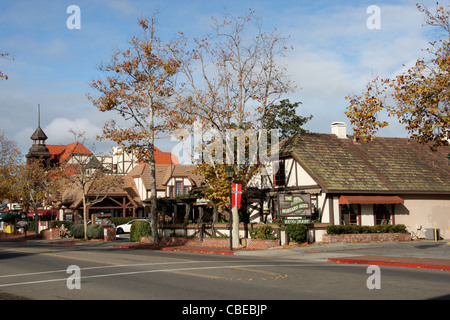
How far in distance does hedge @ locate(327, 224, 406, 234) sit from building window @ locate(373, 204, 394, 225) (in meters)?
1.21

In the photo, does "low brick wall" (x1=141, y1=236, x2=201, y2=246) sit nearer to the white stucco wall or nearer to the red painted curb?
the white stucco wall

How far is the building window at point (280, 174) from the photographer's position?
34000 mm

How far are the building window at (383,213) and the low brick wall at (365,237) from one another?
155cm

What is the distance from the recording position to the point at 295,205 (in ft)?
95.5

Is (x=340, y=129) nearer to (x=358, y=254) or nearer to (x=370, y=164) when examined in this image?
(x=370, y=164)

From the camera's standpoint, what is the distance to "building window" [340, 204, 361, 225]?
31406 mm

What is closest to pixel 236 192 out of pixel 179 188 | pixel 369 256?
pixel 369 256

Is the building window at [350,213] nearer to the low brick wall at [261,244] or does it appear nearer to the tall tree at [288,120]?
the low brick wall at [261,244]

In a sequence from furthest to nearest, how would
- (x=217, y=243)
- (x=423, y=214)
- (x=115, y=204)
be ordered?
(x=115, y=204) → (x=423, y=214) → (x=217, y=243)

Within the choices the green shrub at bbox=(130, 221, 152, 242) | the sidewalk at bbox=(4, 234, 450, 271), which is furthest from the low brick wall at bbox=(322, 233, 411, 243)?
the green shrub at bbox=(130, 221, 152, 242)

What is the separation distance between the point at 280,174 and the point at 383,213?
7160mm

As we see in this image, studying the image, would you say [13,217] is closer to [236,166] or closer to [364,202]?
[236,166]

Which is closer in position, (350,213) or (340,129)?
(350,213)

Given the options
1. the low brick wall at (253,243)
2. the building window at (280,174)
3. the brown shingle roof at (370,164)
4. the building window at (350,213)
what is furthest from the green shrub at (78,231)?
the building window at (350,213)
